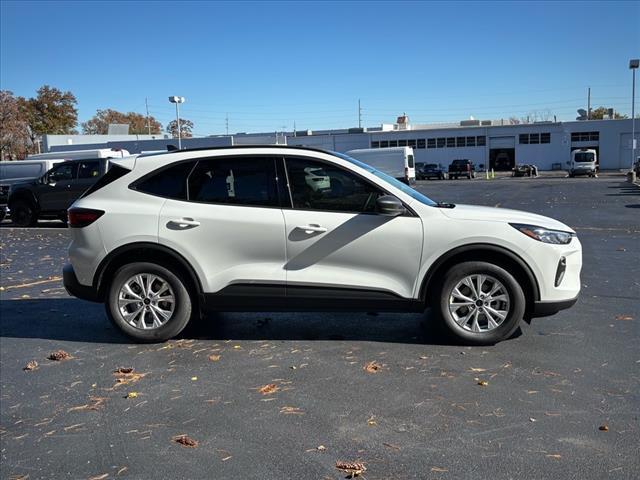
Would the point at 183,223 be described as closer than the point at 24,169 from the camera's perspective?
Yes

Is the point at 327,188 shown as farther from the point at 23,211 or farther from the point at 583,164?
the point at 583,164

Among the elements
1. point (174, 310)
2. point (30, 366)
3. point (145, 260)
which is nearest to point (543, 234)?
point (174, 310)

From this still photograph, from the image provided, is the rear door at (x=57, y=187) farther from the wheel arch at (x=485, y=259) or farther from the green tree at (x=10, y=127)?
the green tree at (x=10, y=127)

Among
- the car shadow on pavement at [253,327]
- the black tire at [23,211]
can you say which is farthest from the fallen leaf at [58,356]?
the black tire at [23,211]

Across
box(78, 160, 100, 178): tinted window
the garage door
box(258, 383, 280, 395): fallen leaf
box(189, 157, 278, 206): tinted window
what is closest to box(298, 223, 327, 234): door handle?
box(189, 157, 278, 206): tinted window

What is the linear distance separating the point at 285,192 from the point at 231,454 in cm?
261

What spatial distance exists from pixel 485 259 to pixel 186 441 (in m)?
3.03

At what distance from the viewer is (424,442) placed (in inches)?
142

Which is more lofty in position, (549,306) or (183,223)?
(183,223)

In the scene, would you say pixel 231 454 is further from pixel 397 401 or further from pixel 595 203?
pixel 595 203

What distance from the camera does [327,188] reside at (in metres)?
5.47

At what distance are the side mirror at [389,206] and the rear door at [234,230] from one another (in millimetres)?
890

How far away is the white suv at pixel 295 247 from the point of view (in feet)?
17.3

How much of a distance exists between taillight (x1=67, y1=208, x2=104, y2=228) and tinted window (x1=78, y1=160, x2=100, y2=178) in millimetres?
13203
